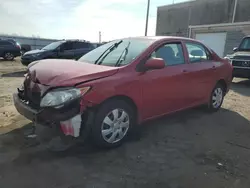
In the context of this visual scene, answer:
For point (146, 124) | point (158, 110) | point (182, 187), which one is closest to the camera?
point (182, 187)

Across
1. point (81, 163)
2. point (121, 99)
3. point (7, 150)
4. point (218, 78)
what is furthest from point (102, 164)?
point (218, 78)

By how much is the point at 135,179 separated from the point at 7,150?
1830mm

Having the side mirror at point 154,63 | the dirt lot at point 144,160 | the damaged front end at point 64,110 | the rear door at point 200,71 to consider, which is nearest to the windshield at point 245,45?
the rear door at point 200,71

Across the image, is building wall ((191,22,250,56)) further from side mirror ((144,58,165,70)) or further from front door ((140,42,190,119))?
side mirror ((144,58,165,70))

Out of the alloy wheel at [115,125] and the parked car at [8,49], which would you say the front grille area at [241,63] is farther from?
the parked car at [8,49]

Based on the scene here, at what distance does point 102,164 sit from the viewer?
297cm

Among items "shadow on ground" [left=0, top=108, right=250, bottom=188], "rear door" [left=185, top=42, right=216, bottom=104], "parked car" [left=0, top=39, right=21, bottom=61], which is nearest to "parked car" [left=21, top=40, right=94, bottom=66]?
"parked car" [left=0, top=39, right=21, bottom=61]

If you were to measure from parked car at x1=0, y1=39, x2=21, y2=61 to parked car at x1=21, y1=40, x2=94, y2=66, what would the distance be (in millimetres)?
5698

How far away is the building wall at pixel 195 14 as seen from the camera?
25.1m

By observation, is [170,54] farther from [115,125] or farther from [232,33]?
[232,33]

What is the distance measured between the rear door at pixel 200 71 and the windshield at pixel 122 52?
3.47 ft

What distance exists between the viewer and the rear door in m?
4.43

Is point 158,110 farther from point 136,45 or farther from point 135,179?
point 135,179

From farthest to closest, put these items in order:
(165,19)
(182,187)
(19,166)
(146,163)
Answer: (165,19)
(146,163)
(19,166)
(182,187)
